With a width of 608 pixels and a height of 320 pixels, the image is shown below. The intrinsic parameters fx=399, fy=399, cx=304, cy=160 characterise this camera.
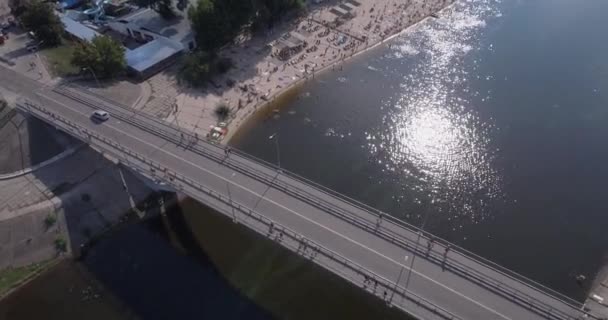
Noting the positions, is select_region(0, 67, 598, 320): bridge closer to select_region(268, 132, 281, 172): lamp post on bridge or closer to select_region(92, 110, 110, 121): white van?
select_region(92, 110, 110, 121): white van

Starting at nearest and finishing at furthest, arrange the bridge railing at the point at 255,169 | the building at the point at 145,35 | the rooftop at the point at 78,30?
the bridge railing at the point at 255,169, the building at the point at 145,35, the rooftop at the point at 78,30

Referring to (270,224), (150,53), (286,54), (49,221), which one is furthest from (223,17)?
(270,224)

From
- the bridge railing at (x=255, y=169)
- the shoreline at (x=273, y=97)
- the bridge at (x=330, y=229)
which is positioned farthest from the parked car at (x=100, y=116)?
the shoreline at (x=273, y=97)

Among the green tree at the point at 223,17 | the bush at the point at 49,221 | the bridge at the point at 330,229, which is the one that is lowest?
the bush at the point at 49,221

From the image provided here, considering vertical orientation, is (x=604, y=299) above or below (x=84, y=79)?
below

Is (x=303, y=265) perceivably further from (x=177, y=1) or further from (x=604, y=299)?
(x=177, y=1)

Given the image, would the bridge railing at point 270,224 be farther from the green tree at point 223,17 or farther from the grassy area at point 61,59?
the green tree at point 223,17

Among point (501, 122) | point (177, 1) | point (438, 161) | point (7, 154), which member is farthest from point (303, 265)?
point (177, 1)
